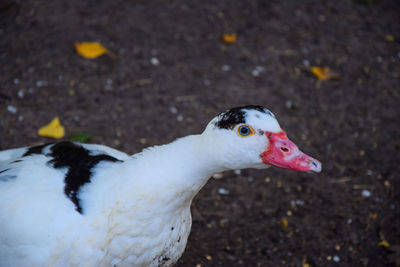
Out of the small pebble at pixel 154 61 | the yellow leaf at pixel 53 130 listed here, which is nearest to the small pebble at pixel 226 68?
the small pebble at pixel 154 61

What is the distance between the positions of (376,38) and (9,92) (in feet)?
14.3

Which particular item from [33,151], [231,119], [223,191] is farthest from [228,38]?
[231,119]

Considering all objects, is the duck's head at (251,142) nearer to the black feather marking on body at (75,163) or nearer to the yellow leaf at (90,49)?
the black feather marking on body at (75,163)

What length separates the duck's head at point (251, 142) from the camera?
5.48 ft

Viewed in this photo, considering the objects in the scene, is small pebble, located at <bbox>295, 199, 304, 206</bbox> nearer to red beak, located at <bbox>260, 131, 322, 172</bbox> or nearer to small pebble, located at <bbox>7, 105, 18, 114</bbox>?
red beak, located at <bbox>260, 131, 322, 172</bbox>

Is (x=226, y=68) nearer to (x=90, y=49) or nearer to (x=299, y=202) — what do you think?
(x=90, y=49)

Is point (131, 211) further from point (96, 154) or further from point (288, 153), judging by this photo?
point (288, 153)

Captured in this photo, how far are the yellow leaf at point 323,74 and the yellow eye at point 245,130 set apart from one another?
3.05 metres

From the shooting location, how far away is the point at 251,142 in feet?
5.51

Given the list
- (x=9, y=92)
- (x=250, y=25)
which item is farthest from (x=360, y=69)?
(x=9, y=92)

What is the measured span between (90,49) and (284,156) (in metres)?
3.02

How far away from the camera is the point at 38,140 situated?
3.43m

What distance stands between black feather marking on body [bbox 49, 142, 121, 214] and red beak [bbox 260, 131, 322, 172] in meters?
0.90

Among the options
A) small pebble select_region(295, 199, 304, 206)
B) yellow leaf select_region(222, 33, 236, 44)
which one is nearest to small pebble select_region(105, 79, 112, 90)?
yellow leaf select_region(222, 33, 236, 44)
